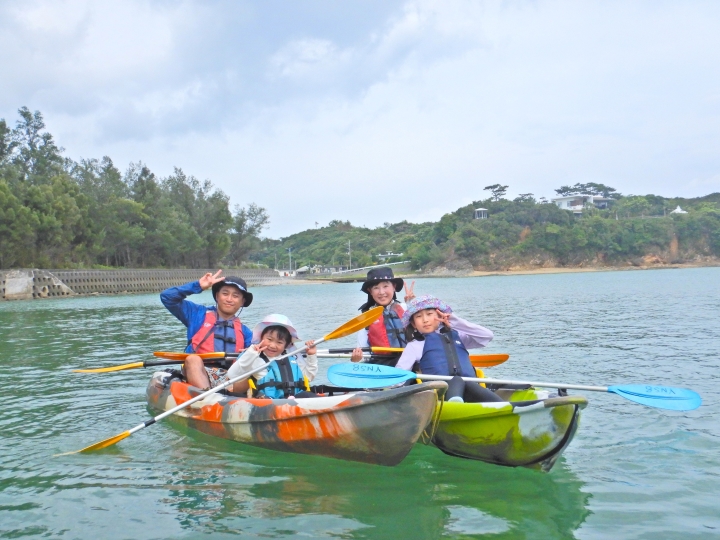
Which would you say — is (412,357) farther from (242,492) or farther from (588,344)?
(588,344)

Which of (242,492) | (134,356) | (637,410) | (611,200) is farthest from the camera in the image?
(611,200)

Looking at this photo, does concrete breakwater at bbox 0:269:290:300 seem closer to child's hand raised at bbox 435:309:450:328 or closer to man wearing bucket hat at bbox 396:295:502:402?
man wearing bucket hat at bbox 396:295:502:402

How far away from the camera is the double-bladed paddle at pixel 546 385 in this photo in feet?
15.8

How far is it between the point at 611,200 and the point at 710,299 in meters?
95.6

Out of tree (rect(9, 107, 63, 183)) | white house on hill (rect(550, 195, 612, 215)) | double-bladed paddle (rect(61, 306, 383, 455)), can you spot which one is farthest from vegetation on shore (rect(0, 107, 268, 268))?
white house on hill (rect(550, 195, 612, 215))

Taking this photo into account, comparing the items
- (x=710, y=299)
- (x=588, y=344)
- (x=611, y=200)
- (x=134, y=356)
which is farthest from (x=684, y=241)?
(x=134, y=356)

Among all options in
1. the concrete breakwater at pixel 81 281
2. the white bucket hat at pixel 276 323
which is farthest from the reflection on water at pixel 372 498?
the concrete breakwater at pixel 81 281

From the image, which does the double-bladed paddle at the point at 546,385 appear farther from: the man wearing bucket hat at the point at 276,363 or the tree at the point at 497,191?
the tree at the point at 497,191

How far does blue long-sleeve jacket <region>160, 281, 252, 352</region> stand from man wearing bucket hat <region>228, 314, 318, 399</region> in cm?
119

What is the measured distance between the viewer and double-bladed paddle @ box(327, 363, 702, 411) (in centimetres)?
482

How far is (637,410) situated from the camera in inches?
282

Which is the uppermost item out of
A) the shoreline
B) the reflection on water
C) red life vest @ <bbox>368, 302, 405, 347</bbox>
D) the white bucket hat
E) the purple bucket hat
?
the purple bucket hat

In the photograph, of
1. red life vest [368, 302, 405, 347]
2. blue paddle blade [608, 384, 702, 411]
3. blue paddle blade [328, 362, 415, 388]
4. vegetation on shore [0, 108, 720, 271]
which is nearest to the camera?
blue paddle blade [608, 384, 702, 411]

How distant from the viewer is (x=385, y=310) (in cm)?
725
